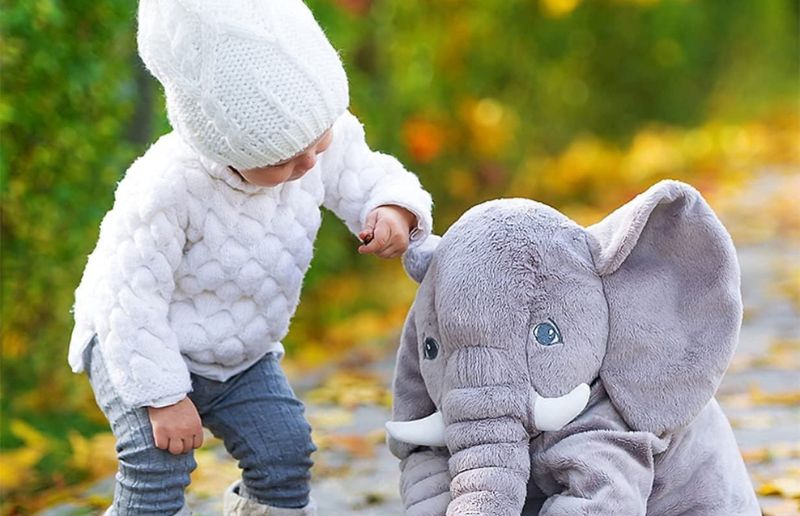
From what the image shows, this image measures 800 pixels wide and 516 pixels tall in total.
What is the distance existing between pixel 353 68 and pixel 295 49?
154 inches

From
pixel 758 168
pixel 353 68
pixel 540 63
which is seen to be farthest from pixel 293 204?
pixel 758 168

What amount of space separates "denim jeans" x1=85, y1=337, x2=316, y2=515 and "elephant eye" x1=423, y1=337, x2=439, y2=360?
467 mm

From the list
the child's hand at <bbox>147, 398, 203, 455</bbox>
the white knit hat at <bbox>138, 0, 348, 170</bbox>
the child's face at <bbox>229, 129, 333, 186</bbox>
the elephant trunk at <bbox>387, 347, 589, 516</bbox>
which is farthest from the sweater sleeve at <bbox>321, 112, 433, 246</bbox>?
the child's hand at <bbox>147, 398, 203, 455</bbox>

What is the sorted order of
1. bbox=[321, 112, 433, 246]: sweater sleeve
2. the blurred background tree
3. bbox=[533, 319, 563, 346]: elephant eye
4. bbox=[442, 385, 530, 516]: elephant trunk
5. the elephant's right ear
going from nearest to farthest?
1. bbox=[442, 385, 530, 516]: elephant trunk
2. bbox=[533, 319, 563, 346]: elephant eye
3. the elephant's right ear
4. bbox=[321, 112, 433, 246]: sweater sleeve
5. the blurred background tree

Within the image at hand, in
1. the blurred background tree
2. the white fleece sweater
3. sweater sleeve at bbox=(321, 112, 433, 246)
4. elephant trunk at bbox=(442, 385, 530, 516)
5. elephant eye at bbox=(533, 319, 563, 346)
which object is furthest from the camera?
the blurred background tree

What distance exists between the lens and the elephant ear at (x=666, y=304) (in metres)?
2.72

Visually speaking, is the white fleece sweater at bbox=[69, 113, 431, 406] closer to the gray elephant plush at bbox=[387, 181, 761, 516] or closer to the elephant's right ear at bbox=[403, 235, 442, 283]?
the elephant's right ear at bbox=[403, 235, 442, 283]

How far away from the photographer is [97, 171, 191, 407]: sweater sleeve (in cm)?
279

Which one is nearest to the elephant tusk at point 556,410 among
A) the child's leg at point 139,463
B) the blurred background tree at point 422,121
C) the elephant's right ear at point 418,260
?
the elephant's right ear at point 418,260

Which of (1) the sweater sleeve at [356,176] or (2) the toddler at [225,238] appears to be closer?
(2) the toddler at [225,238]

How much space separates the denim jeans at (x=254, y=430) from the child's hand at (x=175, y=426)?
0.31 feet

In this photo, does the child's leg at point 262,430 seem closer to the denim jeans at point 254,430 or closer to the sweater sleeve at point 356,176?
the denim jeans at point 254,430

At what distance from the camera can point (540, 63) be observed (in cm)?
888

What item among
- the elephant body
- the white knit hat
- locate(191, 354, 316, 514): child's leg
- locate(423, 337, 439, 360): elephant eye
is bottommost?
locate(191, 354, 316, 514): child's leg
